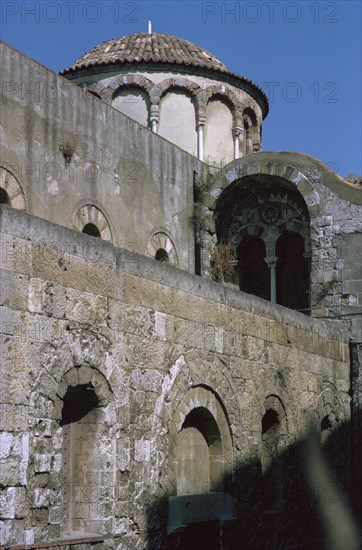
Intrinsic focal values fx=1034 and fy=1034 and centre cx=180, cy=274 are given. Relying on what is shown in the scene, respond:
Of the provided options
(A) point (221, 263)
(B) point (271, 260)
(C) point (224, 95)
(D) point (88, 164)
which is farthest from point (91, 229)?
(C) point (224, 95)

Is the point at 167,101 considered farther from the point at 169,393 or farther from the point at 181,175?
the point at 169,393

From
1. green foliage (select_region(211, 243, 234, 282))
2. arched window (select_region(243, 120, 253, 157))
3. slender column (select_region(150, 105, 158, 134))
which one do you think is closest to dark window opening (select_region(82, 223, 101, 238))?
green foliage (select_region(211, 243, 234, 282))

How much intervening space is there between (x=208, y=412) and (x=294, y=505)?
2.84 metres

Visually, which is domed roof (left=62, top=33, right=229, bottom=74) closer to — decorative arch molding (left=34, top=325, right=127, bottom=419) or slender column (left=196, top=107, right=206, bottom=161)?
slender column (left=196, top=107, right=206, bottom=161)

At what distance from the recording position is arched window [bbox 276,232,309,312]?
64.5 feet

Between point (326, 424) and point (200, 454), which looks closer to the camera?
point (200, 454)

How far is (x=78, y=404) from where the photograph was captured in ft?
31.0

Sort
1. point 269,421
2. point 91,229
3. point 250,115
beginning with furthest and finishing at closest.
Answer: point 250,115 < point 91,229 < point 269,421

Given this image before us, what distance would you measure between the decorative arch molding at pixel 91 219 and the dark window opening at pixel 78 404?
5235 millimetres

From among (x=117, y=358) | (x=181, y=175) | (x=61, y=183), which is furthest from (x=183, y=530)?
(x=181, y=175)

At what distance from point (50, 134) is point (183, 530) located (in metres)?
5.88

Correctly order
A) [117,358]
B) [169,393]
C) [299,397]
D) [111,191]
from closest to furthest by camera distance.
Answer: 1. [117,358]
2. [169,393]
3. [299,397]
4. [111,191]

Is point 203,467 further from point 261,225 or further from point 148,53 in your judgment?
point 148,53

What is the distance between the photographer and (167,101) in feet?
65.7
